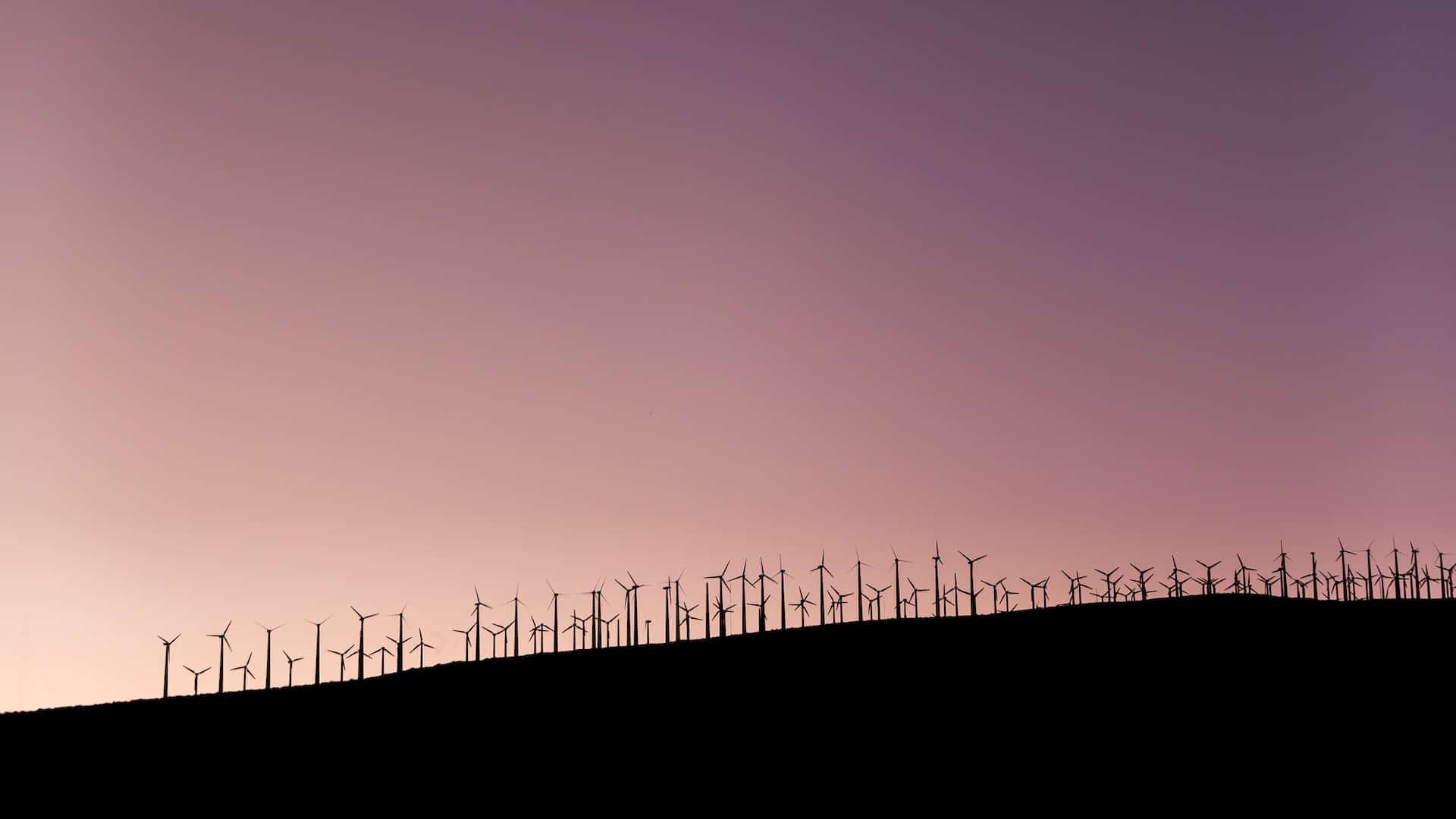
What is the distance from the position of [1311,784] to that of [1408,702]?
21.9 m

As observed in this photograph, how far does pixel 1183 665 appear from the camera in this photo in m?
106

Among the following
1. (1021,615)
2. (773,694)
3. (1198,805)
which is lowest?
(1198,805)

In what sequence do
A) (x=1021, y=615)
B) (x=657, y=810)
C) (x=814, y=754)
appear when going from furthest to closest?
(x=1021, y=615), (x=814, y=754), (x=657, y=810)

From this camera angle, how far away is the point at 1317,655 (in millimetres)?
106438

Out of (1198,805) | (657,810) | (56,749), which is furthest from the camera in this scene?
(56,749)

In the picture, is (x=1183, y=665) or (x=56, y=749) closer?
(x=1183, y=665)

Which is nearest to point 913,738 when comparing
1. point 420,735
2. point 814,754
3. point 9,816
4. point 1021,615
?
point 814,754

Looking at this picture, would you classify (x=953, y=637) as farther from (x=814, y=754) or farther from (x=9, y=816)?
(x=9, y=816)

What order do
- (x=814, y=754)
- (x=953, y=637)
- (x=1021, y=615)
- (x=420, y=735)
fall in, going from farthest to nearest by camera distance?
1. (x=1021, y=615)
2. (x=953, y=637)
3. (x=420, y=735)
4. (x=814, y=754)

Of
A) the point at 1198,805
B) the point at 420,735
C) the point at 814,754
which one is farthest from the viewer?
the point at 420,735

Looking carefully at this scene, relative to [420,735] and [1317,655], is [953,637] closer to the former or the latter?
[1317,655]

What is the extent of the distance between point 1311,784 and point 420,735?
204ft

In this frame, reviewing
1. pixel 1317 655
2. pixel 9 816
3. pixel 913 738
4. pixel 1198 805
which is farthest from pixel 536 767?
pixel 1317 655

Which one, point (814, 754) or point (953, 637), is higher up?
point (953, 637)
